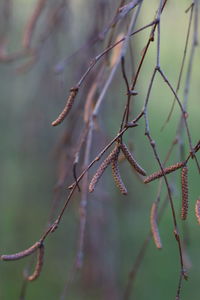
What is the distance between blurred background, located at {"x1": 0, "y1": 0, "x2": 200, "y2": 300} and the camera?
178 centimetres

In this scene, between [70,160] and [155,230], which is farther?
[70,160]

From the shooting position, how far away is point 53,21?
1618mm

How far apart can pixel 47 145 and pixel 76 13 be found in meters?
0.65

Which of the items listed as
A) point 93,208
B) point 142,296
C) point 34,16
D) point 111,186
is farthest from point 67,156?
point 142,296

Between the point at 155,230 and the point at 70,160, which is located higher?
the point at 70,160

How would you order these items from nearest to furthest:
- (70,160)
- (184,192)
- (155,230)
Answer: (184,192) < (155,230) < (70,160)

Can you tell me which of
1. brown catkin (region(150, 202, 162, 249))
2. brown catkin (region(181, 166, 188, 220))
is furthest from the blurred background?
brown catkin (region(181, 166, 188, 220))

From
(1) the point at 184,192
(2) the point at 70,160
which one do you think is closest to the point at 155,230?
(1) the point at 184,192

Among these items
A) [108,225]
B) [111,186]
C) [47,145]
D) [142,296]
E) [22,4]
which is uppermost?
[22,4]

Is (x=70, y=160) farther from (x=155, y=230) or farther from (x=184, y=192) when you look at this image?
(x=184, y=192)

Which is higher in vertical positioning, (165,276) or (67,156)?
(67,156)

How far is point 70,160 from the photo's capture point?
148cm

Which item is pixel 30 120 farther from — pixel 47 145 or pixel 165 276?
pixel 165 276

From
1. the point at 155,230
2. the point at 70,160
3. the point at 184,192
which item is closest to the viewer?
the point at 184,192
